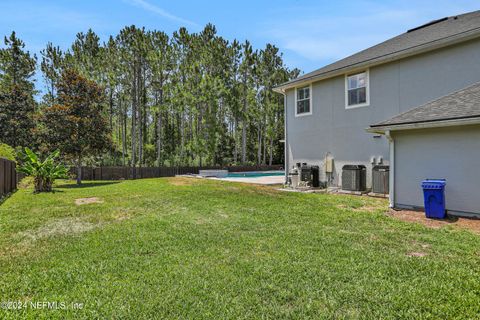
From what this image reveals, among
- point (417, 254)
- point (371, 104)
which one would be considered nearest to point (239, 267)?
point (417, 254)

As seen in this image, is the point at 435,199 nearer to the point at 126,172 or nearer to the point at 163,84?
the point at 126,172

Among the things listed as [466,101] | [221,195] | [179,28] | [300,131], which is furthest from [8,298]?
[179,28]

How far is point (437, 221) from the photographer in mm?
6484

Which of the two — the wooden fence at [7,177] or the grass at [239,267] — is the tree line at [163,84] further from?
the grass at [239,267]

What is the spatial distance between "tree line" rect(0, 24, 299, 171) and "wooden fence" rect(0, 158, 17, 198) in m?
10.1

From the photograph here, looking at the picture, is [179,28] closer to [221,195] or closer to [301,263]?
[221,195]

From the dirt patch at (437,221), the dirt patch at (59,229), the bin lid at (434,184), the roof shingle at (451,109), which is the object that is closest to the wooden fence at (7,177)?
the dirt patch at (59,229)

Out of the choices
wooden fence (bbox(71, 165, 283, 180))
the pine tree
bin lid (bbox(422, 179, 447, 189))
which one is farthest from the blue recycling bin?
the pine tree

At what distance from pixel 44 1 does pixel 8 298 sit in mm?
9912

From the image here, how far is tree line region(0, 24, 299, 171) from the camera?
85.1 ft

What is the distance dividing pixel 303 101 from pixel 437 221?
27.1 feet

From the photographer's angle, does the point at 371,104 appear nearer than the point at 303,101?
Yes

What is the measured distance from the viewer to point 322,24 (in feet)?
41.3

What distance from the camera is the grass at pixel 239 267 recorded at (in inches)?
112
